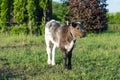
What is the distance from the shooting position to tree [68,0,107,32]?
30453 mm

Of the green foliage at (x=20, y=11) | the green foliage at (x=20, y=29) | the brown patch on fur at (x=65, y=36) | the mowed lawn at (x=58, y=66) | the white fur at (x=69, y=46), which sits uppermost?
the green foliage at (x=20, y=11)

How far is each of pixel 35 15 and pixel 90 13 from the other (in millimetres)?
4841

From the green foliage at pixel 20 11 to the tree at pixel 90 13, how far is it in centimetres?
467

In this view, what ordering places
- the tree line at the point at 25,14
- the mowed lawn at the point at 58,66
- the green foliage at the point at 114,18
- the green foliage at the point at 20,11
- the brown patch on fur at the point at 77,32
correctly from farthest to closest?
the green foliage at the point at 114,18
the green foliage at the point at 20,11
the tree line at the point at 25,14
the brown patch on fur at the point at 77,32
the mowed lawn at the point at 58,66

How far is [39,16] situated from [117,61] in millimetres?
15929

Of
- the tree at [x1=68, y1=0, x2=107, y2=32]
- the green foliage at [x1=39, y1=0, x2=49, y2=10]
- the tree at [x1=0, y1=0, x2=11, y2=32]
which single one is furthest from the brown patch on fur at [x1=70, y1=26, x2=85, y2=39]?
the tree at [x1=68, y1=0, x2=107, y2=32]

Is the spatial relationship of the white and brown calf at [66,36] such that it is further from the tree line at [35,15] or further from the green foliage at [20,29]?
the green foliage at [20,29]

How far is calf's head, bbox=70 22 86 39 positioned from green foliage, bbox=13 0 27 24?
56.0ft

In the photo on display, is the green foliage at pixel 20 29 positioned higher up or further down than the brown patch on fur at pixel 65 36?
further down

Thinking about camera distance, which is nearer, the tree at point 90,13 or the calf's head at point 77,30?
the calf's head at point 77,30

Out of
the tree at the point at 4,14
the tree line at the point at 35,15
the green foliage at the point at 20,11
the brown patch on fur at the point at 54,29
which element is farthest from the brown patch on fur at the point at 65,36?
the tree at the point at 4,14

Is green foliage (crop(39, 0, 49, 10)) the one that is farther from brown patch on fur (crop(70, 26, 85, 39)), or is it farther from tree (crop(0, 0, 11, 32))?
brown patch on fur (crop(70, 26, 85, 39))

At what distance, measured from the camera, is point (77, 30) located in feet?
36.4

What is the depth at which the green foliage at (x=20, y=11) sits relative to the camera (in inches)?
1105
